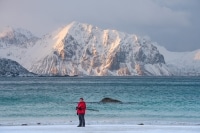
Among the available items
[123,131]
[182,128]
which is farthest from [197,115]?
→ [123,131]

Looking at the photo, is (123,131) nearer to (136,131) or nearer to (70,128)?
(136,131)

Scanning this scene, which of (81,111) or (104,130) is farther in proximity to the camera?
(81,111)

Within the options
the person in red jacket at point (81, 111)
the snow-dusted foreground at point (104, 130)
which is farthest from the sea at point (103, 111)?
the snow-dusted foreground at point (104, 130)

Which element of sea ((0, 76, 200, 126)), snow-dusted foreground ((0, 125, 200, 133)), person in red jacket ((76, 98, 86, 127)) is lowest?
sea ((0, 76, 200, 126))

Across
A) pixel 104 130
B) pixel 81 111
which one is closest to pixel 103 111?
pixel 81 111

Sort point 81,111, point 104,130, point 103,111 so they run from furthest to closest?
point 103,111, point 81,111, point 104,130

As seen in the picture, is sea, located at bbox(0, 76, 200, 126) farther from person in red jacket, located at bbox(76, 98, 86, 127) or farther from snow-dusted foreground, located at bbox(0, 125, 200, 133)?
snow-dusted foreground, located at bbox(0, 125, 200, 133)

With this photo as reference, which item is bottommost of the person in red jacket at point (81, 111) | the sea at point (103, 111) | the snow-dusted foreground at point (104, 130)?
the sea at point (103, 111)

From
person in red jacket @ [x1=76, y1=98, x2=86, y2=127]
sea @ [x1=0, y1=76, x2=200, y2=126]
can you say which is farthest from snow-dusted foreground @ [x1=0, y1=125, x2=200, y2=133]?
sea @ [x1=0, y1=76, x2=200, y2=126]

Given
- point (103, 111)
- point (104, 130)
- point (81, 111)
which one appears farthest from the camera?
point (103, 111)

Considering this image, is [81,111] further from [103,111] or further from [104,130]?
[103,111]

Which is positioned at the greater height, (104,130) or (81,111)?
(81,111)

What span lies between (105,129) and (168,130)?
12.7ft

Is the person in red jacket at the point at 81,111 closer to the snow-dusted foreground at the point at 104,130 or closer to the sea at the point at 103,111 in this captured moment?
the snow-dusted foreground at the point at 104,130
